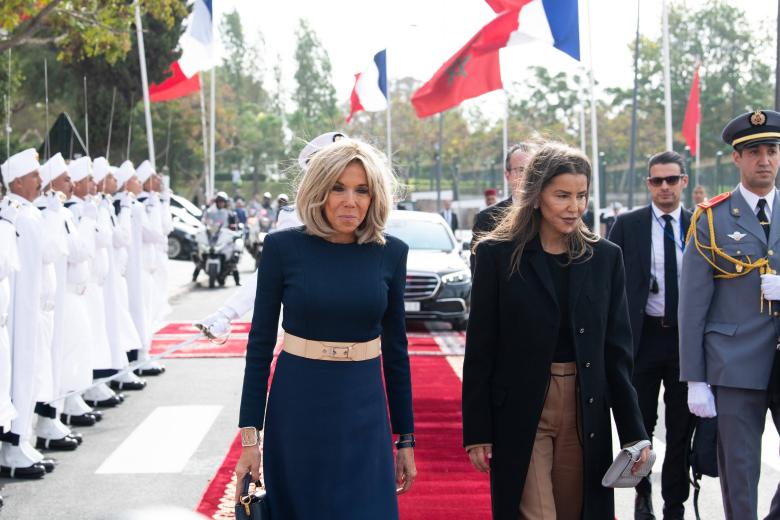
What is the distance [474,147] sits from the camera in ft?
244

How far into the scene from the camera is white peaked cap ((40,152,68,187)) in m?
9.06

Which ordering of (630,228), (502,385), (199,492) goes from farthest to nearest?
(199,492), (630,228), (502,385)

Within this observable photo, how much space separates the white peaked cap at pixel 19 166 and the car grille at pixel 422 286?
791cm

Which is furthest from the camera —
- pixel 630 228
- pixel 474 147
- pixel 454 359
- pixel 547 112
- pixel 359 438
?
pixel 474 147

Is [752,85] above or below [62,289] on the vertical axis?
above

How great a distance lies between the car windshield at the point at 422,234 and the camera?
16.6 meters

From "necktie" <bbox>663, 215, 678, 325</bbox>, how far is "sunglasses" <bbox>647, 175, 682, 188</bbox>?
19 cm

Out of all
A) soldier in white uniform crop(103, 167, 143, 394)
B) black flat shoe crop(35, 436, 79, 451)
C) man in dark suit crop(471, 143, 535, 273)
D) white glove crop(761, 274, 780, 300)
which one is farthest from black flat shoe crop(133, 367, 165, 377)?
white glove crop(761, 274, 780, 300)

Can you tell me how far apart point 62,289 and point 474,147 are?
217ft

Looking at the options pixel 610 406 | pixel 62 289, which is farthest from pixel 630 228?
pixel 62 289

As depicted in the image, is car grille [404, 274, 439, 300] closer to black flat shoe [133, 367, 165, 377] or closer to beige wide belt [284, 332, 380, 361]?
black flat shoe [133, 367, 165, 377]

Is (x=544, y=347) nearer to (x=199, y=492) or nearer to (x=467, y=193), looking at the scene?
(x=199, y=492)

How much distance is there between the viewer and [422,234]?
55.7 feet

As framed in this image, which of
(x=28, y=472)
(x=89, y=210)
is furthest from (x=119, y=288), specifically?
(x=28, y=472)
